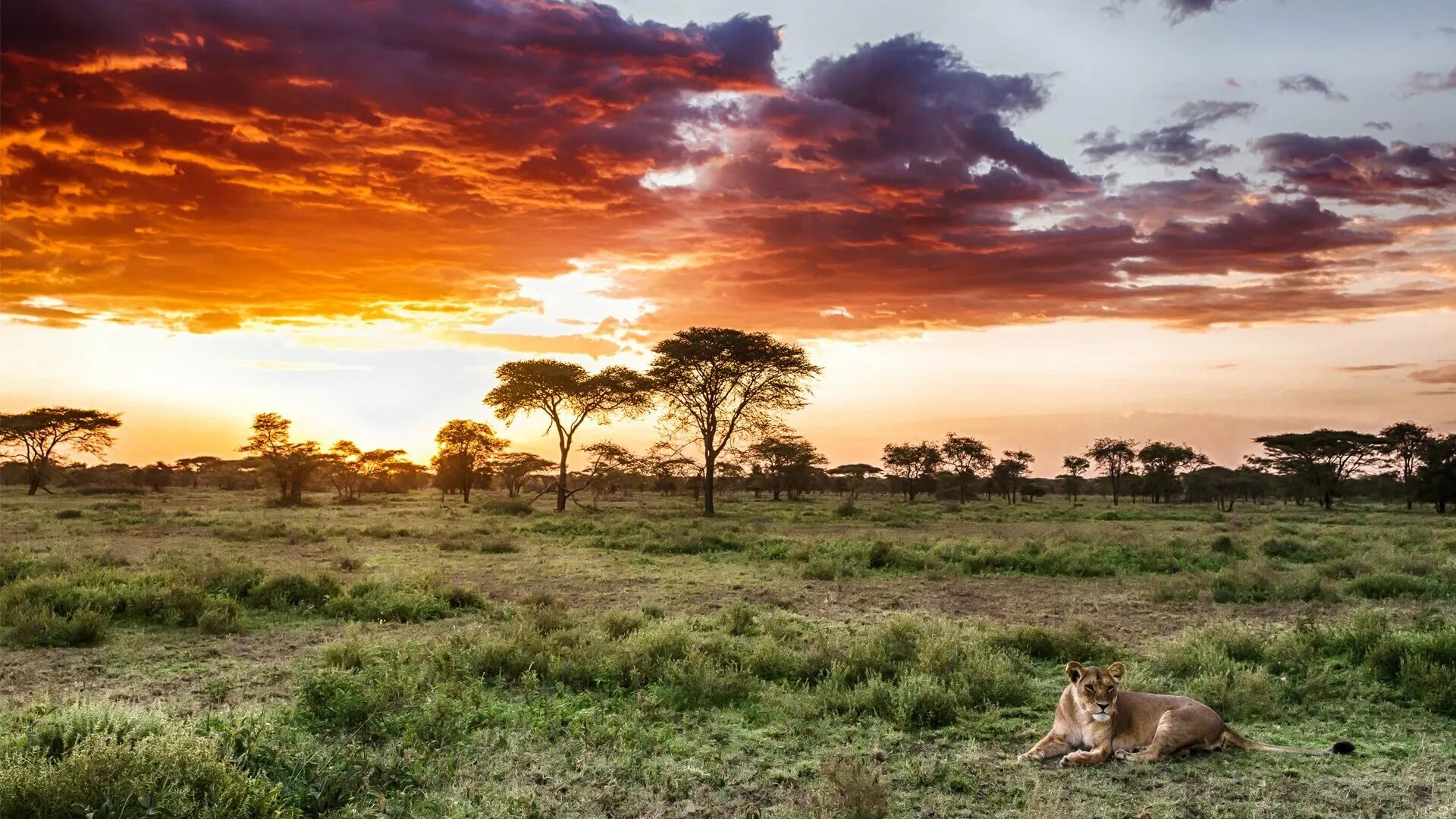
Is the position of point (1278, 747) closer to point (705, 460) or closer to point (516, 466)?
point (705, 460)

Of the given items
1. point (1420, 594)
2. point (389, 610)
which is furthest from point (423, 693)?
point (1420, 594)

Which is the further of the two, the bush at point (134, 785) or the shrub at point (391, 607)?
the shrub at point (391, 607)

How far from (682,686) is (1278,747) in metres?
5.27

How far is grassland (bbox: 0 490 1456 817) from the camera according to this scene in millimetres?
6059

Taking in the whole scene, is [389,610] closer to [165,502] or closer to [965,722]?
[965,722]

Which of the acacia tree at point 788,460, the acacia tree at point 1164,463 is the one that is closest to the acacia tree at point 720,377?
the acacia tree at point 788,460

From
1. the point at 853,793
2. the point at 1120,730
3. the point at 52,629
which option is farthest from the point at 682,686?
the point at 52,629

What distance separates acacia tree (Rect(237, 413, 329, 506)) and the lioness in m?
57.9

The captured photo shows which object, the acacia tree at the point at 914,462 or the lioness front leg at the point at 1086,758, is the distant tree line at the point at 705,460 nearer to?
the acacia tree at the point at 914,462

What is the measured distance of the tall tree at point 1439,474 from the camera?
61.6 meters

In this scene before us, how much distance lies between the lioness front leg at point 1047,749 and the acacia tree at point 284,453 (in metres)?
57.8

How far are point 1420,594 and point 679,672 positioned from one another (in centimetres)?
1573

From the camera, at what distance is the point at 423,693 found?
8.40 meters

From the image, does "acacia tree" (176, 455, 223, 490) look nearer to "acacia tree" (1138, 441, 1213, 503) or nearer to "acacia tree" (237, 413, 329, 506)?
"acacia tree" (237, 413, 329, 506)
